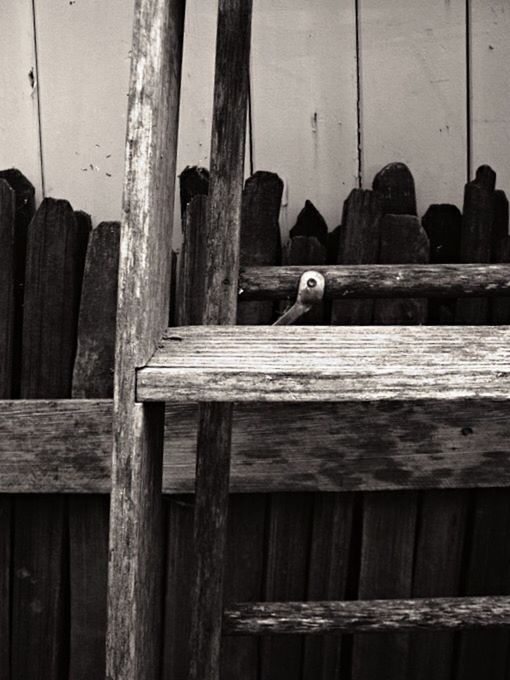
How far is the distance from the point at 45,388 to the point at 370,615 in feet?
3.13

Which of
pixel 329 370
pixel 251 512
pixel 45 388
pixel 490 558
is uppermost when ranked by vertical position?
pixel 329 370

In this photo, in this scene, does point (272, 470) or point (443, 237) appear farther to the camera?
point (443, 237)

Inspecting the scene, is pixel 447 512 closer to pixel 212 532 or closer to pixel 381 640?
pixel 381 640

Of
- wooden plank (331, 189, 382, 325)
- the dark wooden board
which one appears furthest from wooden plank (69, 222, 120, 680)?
the dark wooden board

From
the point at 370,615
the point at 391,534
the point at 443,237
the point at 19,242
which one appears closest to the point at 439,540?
the point at 391,534

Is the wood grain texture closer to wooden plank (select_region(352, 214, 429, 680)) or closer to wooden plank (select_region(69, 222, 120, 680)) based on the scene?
wooden plank (select_region(69, 222, 120, 680))

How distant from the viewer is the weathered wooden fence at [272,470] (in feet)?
7.09

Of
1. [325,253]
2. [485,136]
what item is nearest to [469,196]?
[485,136]

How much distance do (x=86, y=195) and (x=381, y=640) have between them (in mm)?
1335

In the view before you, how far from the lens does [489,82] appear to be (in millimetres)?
2334

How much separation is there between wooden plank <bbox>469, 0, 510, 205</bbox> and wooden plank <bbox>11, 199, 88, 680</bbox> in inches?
39.7

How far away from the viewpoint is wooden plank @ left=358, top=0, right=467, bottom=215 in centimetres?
232

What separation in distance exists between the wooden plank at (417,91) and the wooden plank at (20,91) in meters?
0.81

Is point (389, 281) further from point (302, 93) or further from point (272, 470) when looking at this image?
point (302, 93)
